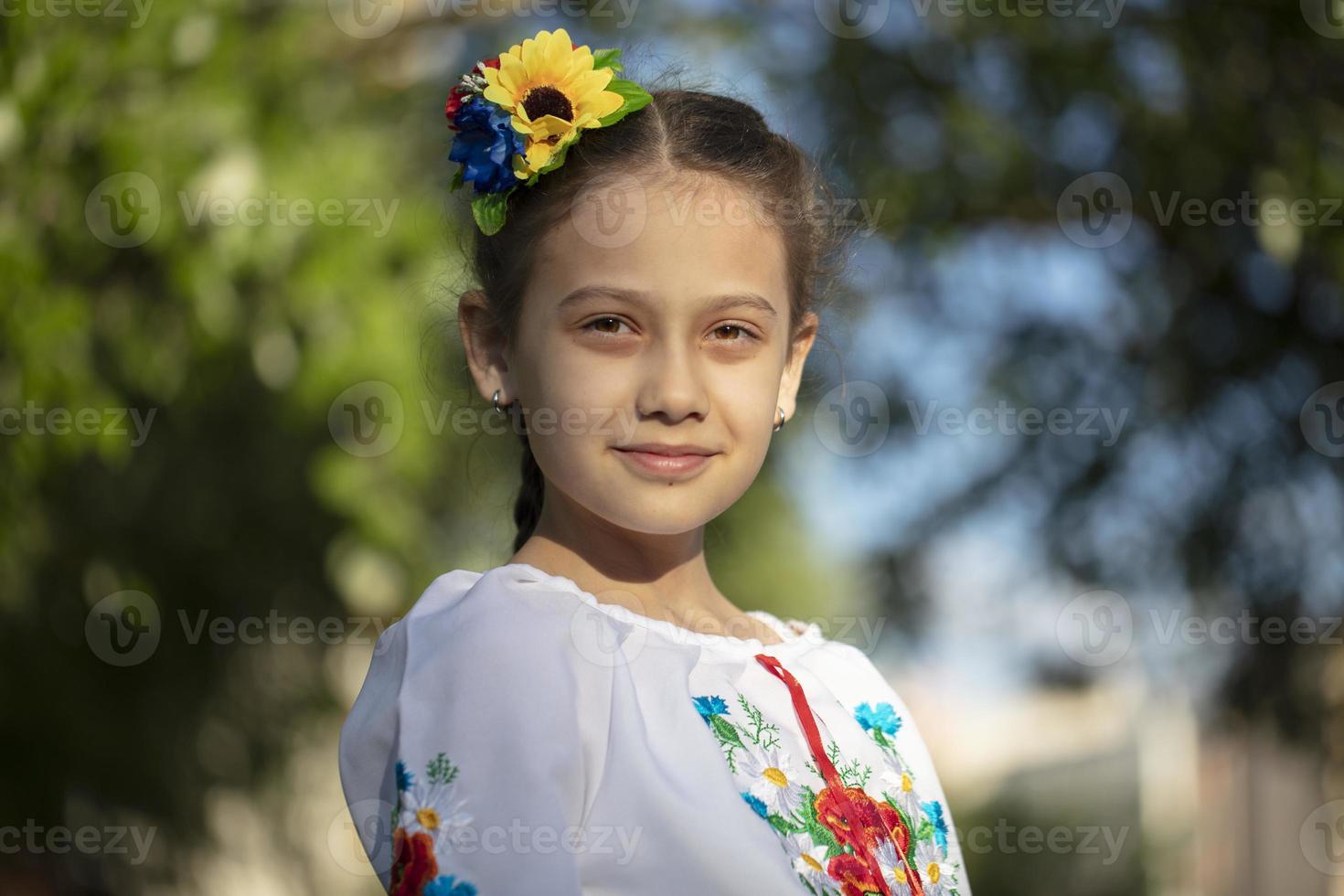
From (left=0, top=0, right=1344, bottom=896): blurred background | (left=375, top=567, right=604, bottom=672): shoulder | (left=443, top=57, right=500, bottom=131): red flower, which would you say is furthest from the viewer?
(left=0, top=0, right=1344, bottom=896): blurred background

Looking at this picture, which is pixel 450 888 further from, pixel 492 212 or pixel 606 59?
pixel 606 59

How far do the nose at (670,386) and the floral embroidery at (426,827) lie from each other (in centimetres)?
45

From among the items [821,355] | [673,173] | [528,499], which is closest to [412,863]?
[528,499]

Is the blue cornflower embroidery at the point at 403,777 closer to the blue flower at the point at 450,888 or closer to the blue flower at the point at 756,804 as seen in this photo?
the blue flower at the point at 450,888

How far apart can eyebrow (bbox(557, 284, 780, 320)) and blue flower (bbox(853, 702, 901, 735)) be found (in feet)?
1.82

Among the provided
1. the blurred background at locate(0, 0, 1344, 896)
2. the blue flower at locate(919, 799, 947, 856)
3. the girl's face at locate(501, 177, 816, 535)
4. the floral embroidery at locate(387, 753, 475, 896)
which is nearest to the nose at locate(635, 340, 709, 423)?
the girl's face at locate(501, 177, 816, 535)

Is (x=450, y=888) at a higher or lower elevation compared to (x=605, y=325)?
lower

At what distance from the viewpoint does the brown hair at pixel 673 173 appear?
1.65 m

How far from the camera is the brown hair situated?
1646 mm

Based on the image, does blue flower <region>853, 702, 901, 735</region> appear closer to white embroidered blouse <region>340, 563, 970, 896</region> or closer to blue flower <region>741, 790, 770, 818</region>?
white embroidered blouse <region>340, 563, 970, 896</region>

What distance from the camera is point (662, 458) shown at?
1.55 metres

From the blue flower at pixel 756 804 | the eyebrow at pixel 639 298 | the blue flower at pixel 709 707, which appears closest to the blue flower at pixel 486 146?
the eyebrow at pixel 639 298

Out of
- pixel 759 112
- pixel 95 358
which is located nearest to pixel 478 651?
pixel 759 112

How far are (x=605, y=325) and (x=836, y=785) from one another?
601 mm
